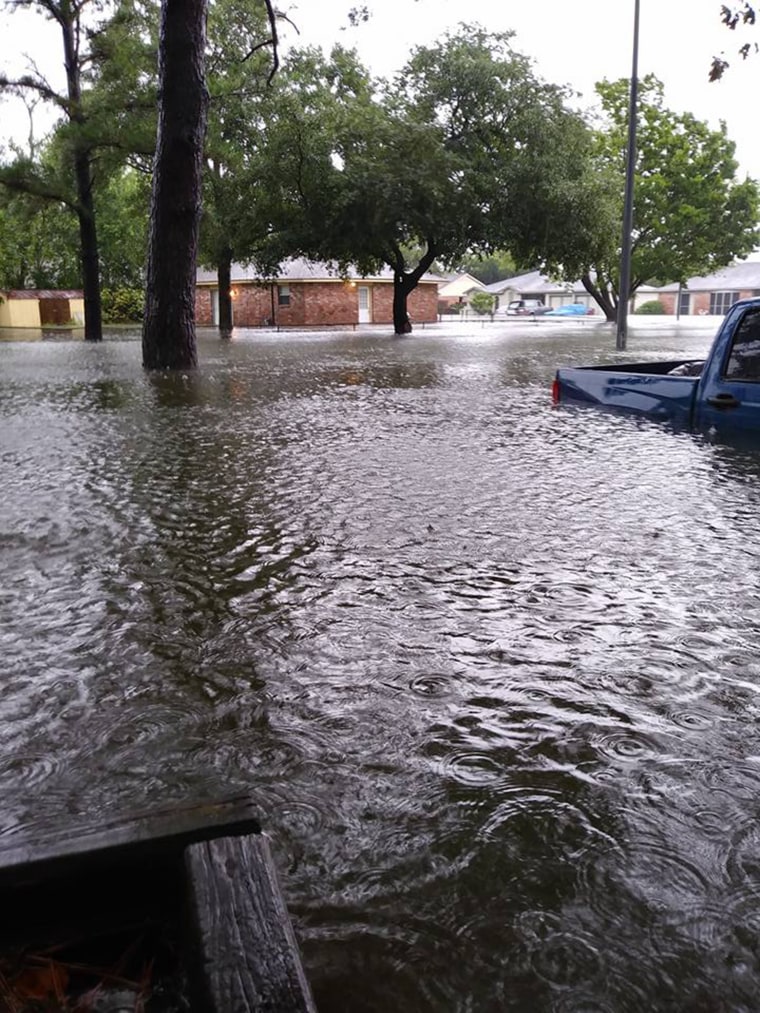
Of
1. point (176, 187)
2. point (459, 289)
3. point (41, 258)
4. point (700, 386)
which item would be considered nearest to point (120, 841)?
point (700, 386)

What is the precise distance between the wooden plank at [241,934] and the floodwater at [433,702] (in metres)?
0.32

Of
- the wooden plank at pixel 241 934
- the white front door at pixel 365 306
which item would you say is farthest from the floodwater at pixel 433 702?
the white front door at pixel 365 306

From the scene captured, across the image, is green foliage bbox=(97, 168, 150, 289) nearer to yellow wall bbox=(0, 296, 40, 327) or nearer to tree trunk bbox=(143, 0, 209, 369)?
yellow wall bbox=(0, 296, 40, 327)

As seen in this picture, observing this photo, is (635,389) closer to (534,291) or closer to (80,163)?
(80,163)

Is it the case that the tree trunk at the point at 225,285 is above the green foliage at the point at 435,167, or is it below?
below

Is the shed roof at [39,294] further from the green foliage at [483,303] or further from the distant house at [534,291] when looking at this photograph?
the distant house at [534,291]

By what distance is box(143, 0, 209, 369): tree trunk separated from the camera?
15.4m

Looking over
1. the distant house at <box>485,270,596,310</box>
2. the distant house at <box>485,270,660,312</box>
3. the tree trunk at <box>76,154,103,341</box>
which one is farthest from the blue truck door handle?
the distant house at <box>485,270,596,310</box>

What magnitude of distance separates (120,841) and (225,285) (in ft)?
120

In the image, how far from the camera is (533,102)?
31250 millimetres

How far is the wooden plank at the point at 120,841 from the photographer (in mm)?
1655

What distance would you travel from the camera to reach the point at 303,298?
54.2 meters

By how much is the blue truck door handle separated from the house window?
87571mm

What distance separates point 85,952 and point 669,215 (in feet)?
164
